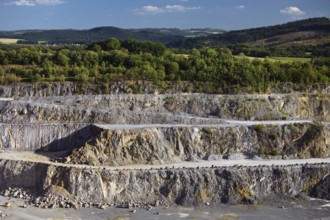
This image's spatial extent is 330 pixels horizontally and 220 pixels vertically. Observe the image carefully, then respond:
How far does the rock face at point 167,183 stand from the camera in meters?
42.8

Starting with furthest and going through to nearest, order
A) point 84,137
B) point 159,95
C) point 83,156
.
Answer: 1. point 159,95
2. point 84,137
3. point 83,156

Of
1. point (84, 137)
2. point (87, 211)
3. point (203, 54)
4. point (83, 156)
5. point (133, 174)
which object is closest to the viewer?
point (87, 211)

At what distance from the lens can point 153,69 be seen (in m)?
70.3

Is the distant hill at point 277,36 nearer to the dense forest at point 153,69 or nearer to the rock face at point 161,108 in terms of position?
the dense forest at point 153,69

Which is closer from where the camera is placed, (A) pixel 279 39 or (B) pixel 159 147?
(B) pixel 159 147

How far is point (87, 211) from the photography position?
40500 millimetres

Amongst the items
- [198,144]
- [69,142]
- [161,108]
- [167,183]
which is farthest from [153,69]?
[167,183]

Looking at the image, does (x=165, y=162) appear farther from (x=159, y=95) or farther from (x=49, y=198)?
(x=159, y=95)

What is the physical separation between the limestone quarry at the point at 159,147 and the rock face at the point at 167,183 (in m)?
0.08

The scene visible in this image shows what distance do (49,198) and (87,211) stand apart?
3713 millimetres

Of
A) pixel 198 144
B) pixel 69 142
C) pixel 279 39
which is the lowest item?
pixel 69 142

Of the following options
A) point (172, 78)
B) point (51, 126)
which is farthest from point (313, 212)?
point (172, 78)

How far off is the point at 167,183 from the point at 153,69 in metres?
29.2

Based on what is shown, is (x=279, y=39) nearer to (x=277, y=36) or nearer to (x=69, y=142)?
(x=277, y=36)
